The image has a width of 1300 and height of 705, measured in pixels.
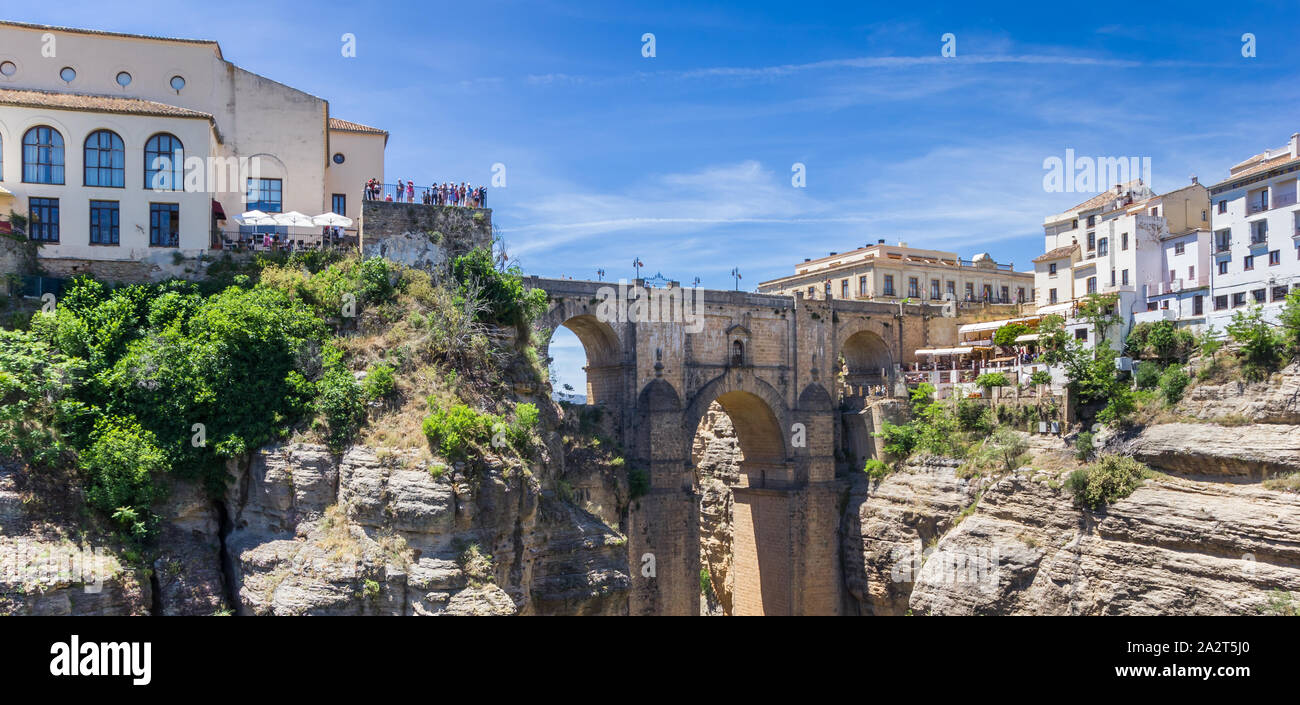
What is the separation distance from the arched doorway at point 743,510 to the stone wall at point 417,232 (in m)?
15.1

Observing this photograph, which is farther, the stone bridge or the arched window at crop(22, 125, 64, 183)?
the stone bridge

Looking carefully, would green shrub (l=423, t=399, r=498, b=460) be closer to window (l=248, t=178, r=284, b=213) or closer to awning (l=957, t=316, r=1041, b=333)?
window (l=248, t=178, r=284, b=213)

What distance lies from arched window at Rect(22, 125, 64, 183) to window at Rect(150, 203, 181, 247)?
9.02 ft

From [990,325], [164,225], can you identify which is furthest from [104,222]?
[990,325]

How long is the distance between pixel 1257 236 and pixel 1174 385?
29.5 feet

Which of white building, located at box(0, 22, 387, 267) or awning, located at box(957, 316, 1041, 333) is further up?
white building, located at box(0, 22, 387, 267)

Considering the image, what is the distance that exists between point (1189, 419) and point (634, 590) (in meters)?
20.9

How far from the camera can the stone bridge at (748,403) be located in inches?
1507

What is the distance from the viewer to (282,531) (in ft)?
77.5

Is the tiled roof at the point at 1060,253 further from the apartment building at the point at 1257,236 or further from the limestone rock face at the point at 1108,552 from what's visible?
the limestone rock face at the point at 1108,552

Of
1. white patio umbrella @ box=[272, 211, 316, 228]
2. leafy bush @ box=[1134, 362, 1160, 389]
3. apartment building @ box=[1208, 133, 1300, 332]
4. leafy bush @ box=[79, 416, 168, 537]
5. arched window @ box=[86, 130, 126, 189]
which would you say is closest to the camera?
leafy bush @ box=[79, 416, 168, 537]

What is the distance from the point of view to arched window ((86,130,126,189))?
28938 millimetres

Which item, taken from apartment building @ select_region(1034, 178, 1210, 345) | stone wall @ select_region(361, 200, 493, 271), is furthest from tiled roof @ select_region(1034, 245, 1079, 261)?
stone wall @ select_region(361, 200, 493, 271)
